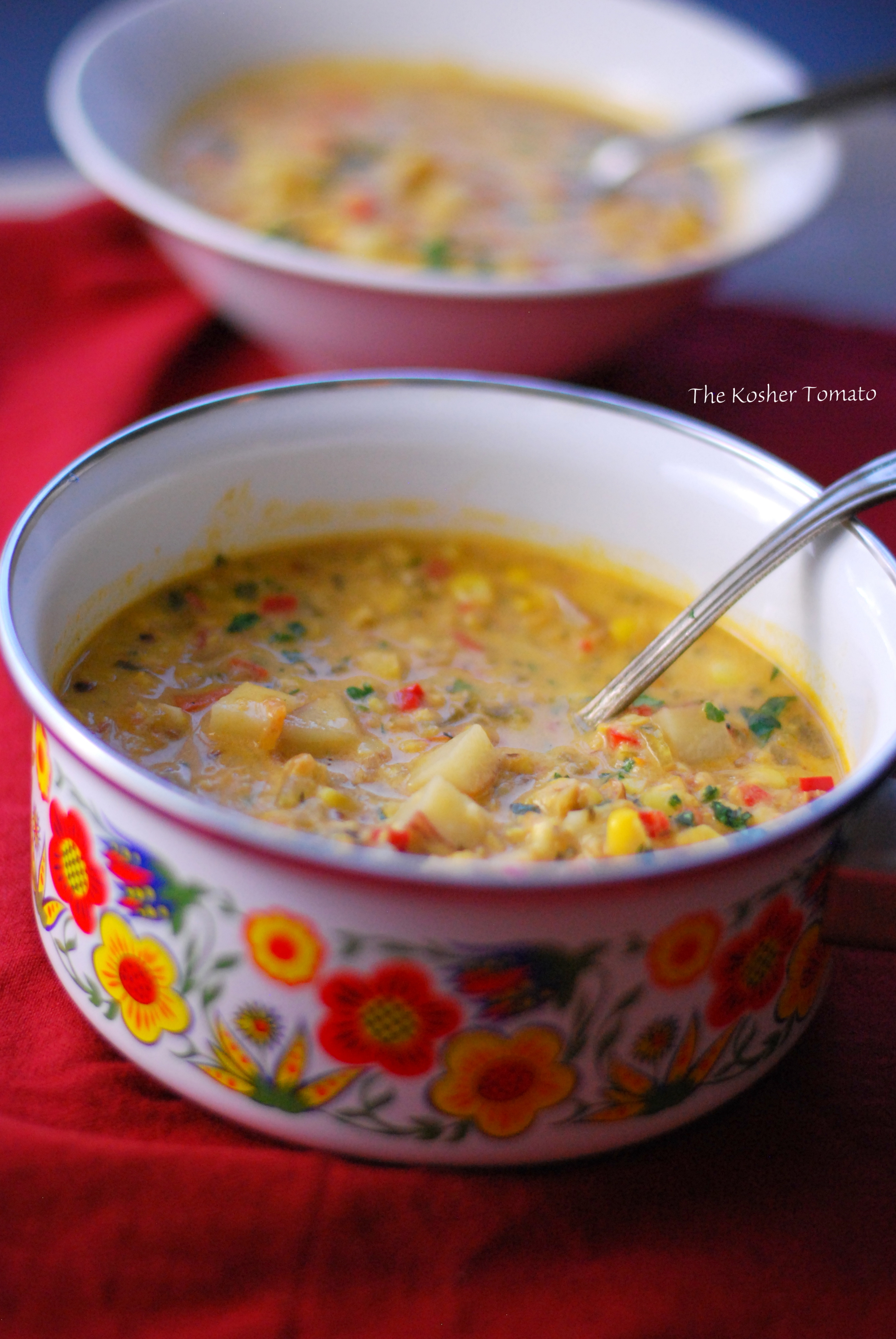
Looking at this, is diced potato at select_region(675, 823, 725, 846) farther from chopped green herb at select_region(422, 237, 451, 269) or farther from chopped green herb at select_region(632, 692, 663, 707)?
chopped green herb at select_region(422, 237, 451, 269)

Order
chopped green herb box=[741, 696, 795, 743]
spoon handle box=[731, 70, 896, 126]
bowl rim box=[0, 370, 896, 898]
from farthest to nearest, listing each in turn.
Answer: spoon handle box=[731, 70, 896, 126] < chopped green herb box=[741, 696, 795, 743] < bowl rim box=[0, 370, 896, 898]

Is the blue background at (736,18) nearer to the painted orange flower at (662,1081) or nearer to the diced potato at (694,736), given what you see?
the diced potato at (694,736)

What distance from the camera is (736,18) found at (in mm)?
6398

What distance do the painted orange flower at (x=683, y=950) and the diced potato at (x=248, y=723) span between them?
0.64 meters

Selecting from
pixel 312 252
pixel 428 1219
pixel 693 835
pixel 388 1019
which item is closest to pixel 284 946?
pixel 388 1019

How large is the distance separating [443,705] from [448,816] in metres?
0.33

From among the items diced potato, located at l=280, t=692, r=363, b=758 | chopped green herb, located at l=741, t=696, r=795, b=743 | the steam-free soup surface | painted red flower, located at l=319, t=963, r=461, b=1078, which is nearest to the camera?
painted red flower, located at l=319, t=963, r=461, b=1078

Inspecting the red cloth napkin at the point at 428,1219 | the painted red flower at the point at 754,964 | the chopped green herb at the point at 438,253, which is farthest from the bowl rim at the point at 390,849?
the chopped green herb at the point at 438,253

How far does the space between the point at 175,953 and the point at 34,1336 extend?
369 millimetres

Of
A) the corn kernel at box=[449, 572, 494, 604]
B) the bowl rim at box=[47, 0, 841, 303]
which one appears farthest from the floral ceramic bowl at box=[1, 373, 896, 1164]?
the bowl rim at box=[47, 0, 841, 303]

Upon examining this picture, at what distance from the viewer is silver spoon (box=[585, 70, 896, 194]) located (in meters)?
3.18

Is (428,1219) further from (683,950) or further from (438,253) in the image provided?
(438,253)

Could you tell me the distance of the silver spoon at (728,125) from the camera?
10.4ft

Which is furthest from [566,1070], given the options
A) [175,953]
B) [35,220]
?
[35,220]
